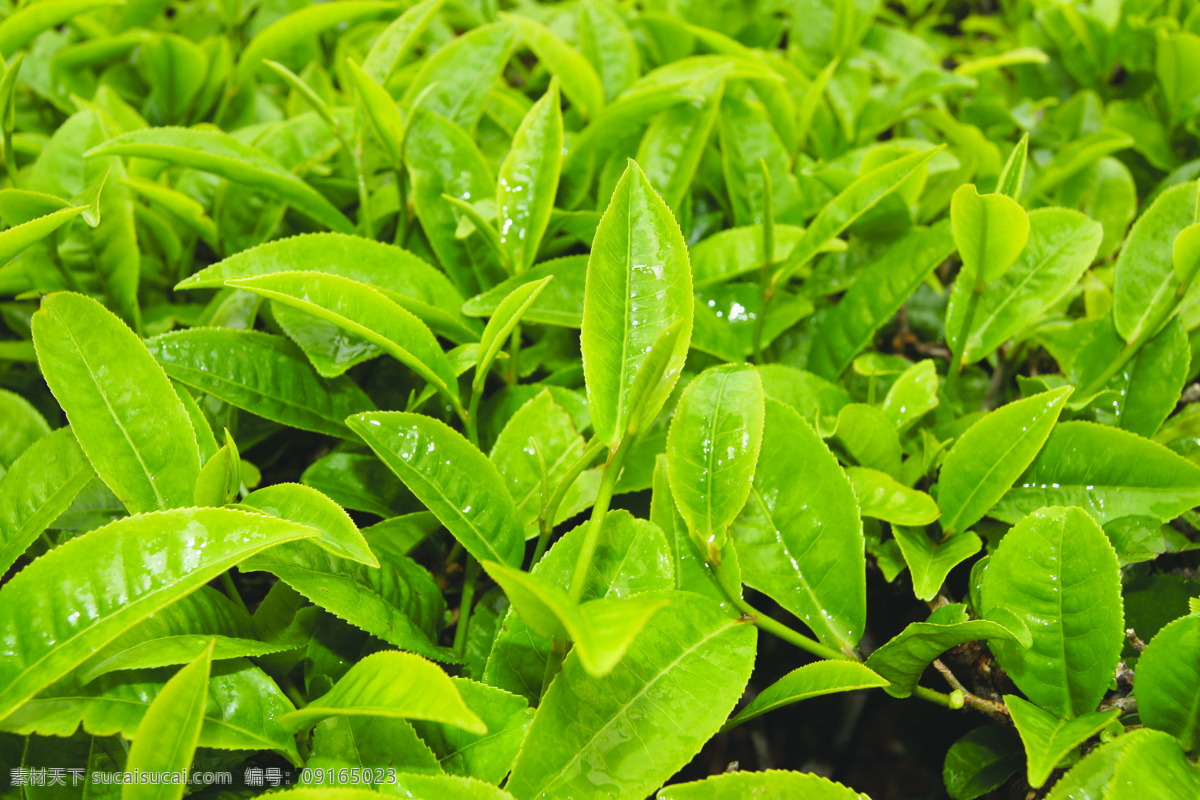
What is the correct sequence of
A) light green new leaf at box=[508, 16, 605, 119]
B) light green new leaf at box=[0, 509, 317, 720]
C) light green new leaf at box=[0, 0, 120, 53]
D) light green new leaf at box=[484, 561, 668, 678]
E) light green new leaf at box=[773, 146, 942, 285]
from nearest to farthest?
light green new leaf at box=[484, 561, 668, 678] < light green new leaf at box=[0, 509, 317, 720] < light green new leaf at box=[773, 146, 942, 285] < light green new leaf at box=[0, 0, 120, 53] < light green new leaf at box=[508, 16, 605, 119]

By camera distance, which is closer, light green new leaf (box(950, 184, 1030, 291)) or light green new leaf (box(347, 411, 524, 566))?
light green new leaf (box(347, 411, 524, 566))

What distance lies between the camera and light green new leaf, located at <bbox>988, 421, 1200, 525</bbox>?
0.91 metres

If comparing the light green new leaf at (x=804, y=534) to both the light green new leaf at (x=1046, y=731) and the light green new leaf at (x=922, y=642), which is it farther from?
the light green new leaf at (x=1046, y=731)

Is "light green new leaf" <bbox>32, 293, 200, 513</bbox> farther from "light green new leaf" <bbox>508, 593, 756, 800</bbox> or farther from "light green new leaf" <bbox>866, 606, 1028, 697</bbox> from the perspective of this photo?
"light green new leaf" <bbox>866, 606, 1028, 697</bbox>

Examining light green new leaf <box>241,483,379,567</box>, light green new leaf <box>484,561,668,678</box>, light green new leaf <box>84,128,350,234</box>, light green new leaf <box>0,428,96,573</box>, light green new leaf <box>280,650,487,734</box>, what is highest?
light green new leaf <box>84,128,350,234</box>

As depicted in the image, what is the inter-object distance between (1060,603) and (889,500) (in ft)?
0.65

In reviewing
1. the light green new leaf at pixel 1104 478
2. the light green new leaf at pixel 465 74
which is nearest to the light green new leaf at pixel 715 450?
the light green new leaf at pixel 1104 478

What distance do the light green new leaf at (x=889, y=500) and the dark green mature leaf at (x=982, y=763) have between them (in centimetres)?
27

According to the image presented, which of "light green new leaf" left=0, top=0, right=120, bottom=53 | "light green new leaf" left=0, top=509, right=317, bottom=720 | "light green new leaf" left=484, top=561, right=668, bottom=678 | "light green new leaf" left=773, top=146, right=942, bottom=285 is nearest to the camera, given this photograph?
"light green new leaf" left=484, top=561, right=668, bottom=678

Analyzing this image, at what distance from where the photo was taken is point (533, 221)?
42.6 inches

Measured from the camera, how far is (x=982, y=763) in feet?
2.97

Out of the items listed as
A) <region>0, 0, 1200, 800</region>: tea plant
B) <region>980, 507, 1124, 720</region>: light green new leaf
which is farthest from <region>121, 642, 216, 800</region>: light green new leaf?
<region>980, 507, 1124, 720</region>: light green new leaf

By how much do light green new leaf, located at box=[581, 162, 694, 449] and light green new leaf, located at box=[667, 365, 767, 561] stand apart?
0.09 m

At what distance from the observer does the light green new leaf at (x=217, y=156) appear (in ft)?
3.45
